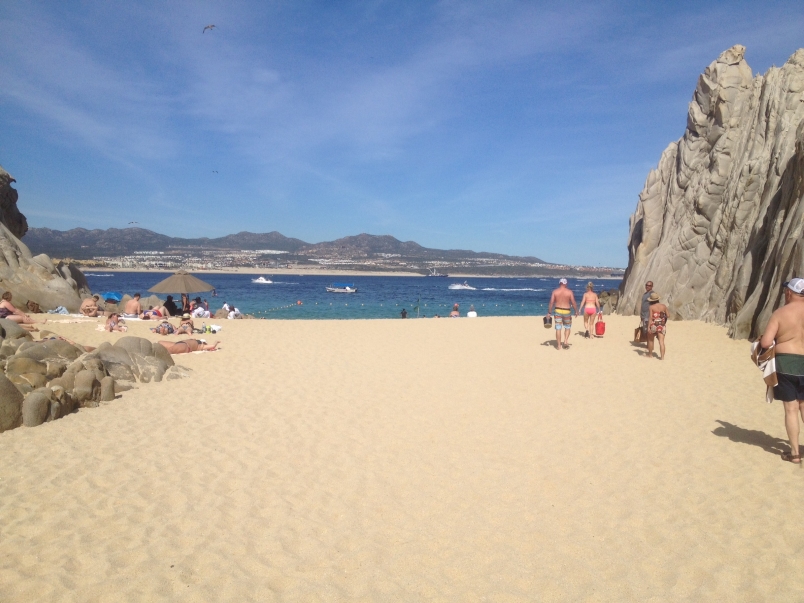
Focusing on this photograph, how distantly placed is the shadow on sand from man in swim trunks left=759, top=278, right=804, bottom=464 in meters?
0.50

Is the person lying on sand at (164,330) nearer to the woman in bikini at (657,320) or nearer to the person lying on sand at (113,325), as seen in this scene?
the person lying on sand at (113,325)

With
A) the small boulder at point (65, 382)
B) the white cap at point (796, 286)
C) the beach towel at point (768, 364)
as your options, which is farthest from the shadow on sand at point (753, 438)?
the small boulder at point (65, 382)

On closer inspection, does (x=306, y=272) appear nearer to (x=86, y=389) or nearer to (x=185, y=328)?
(x=185, y=328)

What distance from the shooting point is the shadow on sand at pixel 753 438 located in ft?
18.7

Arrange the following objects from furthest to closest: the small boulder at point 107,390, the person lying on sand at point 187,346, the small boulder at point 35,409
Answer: the person lying on sand at point 187,346 < the small boulder at point 107,390 < the small boulder at point 35,409

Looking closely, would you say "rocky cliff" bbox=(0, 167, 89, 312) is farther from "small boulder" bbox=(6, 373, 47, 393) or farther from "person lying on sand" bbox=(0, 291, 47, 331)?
"small boulder" bbox=(6, 373, 47, 393)

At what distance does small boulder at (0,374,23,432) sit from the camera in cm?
594

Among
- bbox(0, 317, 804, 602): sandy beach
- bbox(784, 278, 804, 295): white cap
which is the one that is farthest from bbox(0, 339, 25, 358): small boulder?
bbox(784, 278, 804, 295): white cap

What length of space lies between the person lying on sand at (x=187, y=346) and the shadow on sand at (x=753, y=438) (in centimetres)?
1054

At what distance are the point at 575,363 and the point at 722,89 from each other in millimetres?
16732

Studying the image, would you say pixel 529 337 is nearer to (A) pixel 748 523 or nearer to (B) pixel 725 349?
(B) pixel 725 349

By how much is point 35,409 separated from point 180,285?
42.4ft

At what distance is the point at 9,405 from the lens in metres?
6.04

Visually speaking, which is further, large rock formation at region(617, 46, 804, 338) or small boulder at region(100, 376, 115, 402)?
large rock formation at region(617, 46, 804, 338)
